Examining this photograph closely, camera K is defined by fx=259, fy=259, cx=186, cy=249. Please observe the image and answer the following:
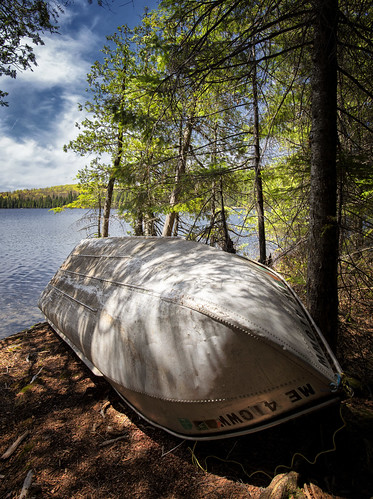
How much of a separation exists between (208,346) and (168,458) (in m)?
1.32

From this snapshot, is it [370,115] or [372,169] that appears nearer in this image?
[372,169]

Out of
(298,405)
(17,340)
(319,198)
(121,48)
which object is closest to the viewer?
(298,405)

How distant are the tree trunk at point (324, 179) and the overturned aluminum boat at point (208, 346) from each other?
1.38ft

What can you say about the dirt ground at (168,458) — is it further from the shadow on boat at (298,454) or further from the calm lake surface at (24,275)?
the calm lake surface at (24,275)

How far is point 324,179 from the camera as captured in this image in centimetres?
295

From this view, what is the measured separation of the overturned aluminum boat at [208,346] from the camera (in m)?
2.13

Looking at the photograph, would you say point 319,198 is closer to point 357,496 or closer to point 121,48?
point 357,496

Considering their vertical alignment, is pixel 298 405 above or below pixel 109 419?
above

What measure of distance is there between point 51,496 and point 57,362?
2674mm

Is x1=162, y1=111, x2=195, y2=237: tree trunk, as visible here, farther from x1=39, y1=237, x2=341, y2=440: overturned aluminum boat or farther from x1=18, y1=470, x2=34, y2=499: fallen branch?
x1=18, y1=470, x2=34, y2=499: fallen branch

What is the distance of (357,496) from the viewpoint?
200cm

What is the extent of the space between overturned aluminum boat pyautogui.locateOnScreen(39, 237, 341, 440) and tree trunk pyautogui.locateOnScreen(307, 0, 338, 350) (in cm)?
42

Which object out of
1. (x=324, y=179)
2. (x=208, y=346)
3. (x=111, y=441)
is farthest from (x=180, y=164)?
(x=111, y=441)

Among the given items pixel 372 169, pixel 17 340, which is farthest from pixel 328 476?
pixel 17 340
